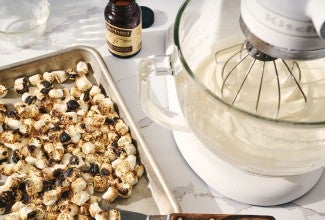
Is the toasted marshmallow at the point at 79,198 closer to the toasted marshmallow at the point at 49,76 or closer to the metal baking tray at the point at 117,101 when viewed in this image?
the metal baking tray at the point at 117,101

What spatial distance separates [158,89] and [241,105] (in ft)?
0.71

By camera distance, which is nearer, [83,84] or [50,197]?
Result: [50,197]

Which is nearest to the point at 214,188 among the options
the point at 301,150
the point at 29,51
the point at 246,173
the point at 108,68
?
the point at 246,173

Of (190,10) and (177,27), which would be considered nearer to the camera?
(177,27)

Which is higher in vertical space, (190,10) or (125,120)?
(190,10)

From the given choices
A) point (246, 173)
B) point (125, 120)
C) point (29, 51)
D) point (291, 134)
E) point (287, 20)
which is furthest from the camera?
point (29, 51)

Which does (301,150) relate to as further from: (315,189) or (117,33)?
(117,33)

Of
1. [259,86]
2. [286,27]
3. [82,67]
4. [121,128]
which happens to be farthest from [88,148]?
[286,27]

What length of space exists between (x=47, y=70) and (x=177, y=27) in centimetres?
36

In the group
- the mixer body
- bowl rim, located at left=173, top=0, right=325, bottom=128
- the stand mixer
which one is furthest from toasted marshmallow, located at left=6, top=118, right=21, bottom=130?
the mixer body

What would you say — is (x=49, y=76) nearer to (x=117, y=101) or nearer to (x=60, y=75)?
(x=60, y=75)

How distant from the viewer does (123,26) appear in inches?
33.0

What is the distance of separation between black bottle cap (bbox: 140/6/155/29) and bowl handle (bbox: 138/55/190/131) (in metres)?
0.29

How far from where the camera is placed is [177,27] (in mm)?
613
